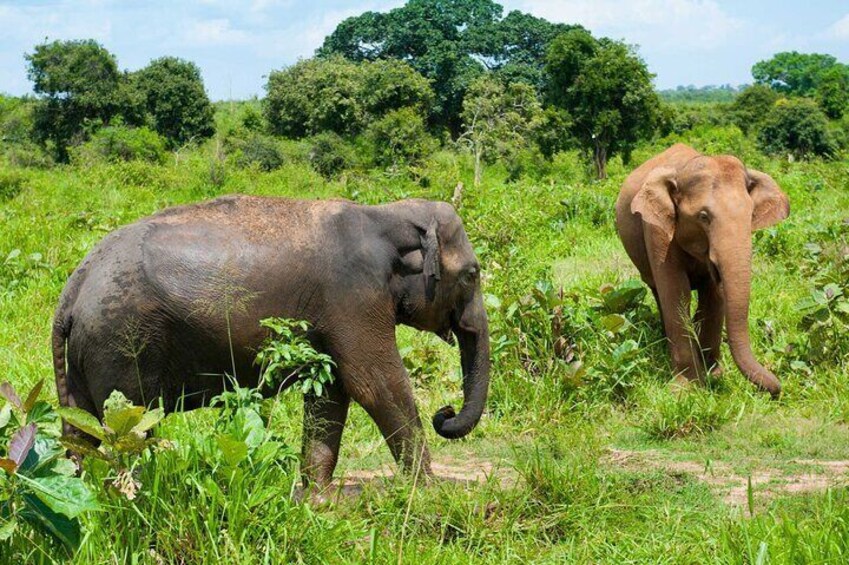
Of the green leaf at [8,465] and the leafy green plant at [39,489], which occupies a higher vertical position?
the green leaf at [8,465]

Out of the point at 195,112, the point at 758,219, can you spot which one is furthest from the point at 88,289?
the point at 195,112

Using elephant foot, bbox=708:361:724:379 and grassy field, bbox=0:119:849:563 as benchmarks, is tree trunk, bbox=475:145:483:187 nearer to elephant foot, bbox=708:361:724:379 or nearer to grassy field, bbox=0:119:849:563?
grassy field, bbox=0:119:849:563

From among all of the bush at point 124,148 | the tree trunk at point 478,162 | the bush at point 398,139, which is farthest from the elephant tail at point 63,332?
the bush at point 398,139

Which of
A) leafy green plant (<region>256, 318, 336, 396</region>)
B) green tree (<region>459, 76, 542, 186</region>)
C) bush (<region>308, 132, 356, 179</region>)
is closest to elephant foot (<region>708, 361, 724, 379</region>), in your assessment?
leafy green plant (<region>256, 318, 336, 396</region>)

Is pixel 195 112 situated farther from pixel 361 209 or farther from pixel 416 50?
pixel 361 209

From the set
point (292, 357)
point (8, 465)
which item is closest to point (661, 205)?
point (292, 357)

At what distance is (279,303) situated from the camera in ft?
16.2

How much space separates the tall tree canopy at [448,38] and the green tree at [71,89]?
67.8 feet

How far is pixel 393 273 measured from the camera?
5262mm

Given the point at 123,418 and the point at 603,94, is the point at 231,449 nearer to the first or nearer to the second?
the point at 123,418

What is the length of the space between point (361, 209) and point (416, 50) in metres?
52.8

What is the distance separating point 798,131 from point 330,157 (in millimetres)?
19567

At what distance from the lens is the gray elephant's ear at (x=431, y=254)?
521cm

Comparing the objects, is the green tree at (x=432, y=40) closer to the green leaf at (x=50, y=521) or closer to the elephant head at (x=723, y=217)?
the elephant head at (x=723, y=217)
